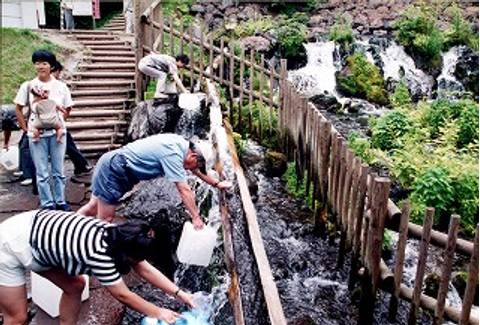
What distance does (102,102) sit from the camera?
1005 centimetres

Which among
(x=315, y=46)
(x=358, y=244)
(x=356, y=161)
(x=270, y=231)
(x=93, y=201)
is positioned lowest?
(x=270, y=231)

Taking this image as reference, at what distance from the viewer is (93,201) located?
508 cm

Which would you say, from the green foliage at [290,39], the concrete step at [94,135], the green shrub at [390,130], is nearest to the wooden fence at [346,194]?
the concrete step at [94,135]

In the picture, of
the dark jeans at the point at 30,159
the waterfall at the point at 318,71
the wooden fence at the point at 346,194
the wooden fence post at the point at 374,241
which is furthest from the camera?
the waterfall at the point at 318,71

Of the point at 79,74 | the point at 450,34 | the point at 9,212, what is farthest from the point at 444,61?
the point at 9,212

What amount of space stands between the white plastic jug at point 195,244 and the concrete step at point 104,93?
652 centimetres

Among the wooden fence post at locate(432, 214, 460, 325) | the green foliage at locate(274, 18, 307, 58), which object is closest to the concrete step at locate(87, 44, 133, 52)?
the green foliage at locate(274, 18, 307, 58)

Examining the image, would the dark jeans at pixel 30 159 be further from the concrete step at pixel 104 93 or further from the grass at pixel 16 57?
the grass at pixel 16 57

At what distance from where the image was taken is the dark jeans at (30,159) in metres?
7.27

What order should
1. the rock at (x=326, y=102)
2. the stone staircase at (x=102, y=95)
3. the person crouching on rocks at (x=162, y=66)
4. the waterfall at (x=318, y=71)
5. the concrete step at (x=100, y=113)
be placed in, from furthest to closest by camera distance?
the waterfall at (x=318, y=71), the rock at (x=326, y=102), the concrete step at (x=100, y=113), the stone staircase at (x=102, y=95), the person crouching on rocks at (x=162, y=66)

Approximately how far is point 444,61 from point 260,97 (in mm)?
9354

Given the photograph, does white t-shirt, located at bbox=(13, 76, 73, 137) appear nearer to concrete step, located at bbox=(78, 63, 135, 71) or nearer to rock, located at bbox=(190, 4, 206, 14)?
concrete step, located at bbox=(78, 63, 135, 71)

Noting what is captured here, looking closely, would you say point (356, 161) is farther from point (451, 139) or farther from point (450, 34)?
point (450, 34)

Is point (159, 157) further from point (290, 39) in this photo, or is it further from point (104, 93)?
point (290, 39)
